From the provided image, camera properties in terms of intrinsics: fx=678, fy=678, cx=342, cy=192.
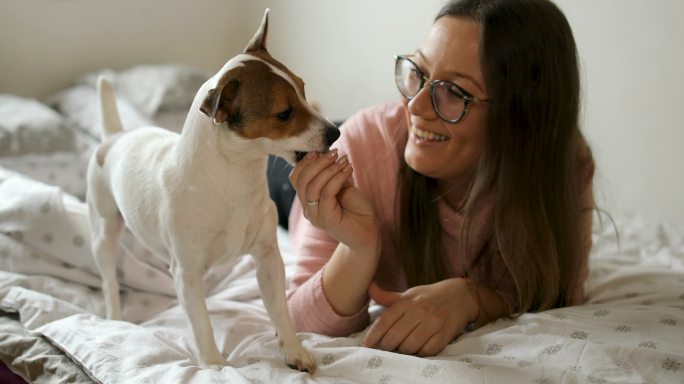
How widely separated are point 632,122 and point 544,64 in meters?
1.15

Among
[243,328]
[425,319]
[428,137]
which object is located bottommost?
[243,328]

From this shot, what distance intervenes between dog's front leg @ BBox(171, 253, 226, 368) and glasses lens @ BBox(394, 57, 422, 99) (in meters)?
0.54

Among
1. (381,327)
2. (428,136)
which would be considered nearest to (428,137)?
(428,136)

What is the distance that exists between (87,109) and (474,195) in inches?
64.2

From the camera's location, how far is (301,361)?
112cm

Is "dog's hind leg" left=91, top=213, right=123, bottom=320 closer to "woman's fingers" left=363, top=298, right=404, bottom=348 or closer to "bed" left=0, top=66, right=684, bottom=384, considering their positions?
"bed" left=0, top=66, right=684, bottom=384

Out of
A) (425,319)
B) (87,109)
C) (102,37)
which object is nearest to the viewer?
(425,319)

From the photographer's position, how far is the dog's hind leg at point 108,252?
52.5 inches

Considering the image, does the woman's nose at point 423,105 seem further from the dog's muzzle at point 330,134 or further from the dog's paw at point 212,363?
the dog's paw at point 212,363

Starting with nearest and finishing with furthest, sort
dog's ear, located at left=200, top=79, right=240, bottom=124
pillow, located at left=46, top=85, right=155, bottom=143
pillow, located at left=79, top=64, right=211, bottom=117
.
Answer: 1. dog's ear, located at left=200, top=79, right=240, bottom=124
2. pillow, located at left=46, top=85, right=155, bottom=143
3. pillow, located at left=79, top=64, right=211, bottom=117

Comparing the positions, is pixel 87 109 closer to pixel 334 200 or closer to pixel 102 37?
pixel 102 37

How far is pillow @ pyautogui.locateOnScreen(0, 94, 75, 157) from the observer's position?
2.10m

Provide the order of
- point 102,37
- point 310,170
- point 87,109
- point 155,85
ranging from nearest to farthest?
point 310,170, point 87,109, point 155,85, point 102,37

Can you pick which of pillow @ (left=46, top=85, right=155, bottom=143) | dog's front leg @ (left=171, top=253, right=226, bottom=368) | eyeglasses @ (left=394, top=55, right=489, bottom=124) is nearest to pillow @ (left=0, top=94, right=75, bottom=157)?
pillow @ (left=46, top=85, right=155, bottom=143)
